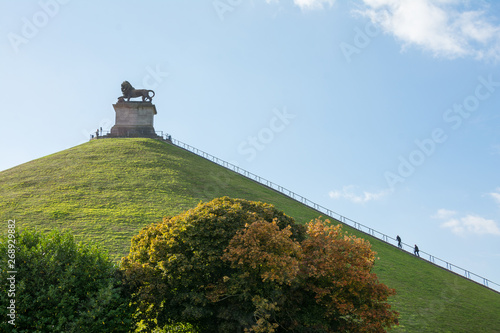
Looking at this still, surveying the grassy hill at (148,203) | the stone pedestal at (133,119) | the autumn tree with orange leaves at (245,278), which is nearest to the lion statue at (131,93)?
the stone pedestal at (133,119)

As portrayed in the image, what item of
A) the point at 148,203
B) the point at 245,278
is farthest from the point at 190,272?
the point at 148,203

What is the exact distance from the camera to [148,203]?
31531 millimetres

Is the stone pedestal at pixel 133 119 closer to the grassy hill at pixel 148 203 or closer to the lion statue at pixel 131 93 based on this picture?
the lion statue at pixel 131 93

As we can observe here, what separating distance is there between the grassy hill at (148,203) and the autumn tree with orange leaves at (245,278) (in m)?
7.05

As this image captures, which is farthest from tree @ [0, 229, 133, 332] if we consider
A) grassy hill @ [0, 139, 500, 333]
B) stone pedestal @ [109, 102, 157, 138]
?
stone pedestal @ [109, 102, 157, 138]

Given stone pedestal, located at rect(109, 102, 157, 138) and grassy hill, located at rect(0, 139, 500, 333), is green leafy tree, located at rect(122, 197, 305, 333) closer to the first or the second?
grassy hill, located at rect(0, 139, 500, 333)

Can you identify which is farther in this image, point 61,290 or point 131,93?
point 131,93

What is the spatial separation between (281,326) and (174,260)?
425cm

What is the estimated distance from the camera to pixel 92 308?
12.2m

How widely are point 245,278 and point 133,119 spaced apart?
47507 mm

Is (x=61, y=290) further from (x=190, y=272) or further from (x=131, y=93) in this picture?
(x=131, y=93)

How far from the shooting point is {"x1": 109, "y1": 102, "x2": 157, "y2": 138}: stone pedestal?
5556 centimetres

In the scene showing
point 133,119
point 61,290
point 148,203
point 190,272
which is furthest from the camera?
point 133,119

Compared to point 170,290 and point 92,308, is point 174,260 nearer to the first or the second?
point 170,290
